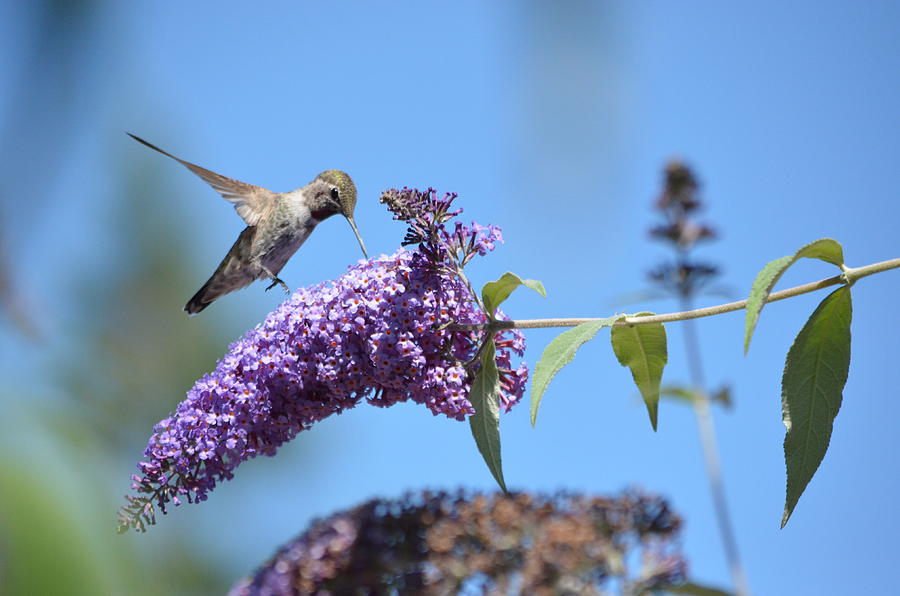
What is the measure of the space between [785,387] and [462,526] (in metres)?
1.25

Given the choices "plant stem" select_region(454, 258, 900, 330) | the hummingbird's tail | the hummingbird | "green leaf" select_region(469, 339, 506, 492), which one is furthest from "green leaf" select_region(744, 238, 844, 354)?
the hummingbird's tail

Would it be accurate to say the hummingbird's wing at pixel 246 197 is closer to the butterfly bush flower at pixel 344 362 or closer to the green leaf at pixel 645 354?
the butterfly bush flower at pixel 344 362

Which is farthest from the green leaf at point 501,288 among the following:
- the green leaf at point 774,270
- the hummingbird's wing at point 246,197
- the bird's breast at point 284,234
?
the hummingbird's wing at point 246,197

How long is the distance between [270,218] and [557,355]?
1.93 m

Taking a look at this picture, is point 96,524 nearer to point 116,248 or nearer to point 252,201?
point 252,201

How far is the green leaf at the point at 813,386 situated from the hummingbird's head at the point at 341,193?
190 cm

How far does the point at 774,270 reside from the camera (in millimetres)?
1856

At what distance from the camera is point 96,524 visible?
2.17 metres

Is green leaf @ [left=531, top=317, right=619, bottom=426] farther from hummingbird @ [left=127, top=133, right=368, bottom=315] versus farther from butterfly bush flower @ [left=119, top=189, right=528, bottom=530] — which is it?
hummingbird @ [left=127, top=133, right=368, bottom=315]

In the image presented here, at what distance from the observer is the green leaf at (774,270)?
1779 millimetres

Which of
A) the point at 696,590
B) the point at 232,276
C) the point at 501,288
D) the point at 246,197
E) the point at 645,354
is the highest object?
the point at 246,197

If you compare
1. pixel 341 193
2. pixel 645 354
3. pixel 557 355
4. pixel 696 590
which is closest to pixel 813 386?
pixel 645 354

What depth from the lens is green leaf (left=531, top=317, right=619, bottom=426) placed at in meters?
2.13

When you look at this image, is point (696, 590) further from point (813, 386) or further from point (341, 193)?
point (341, 193)
